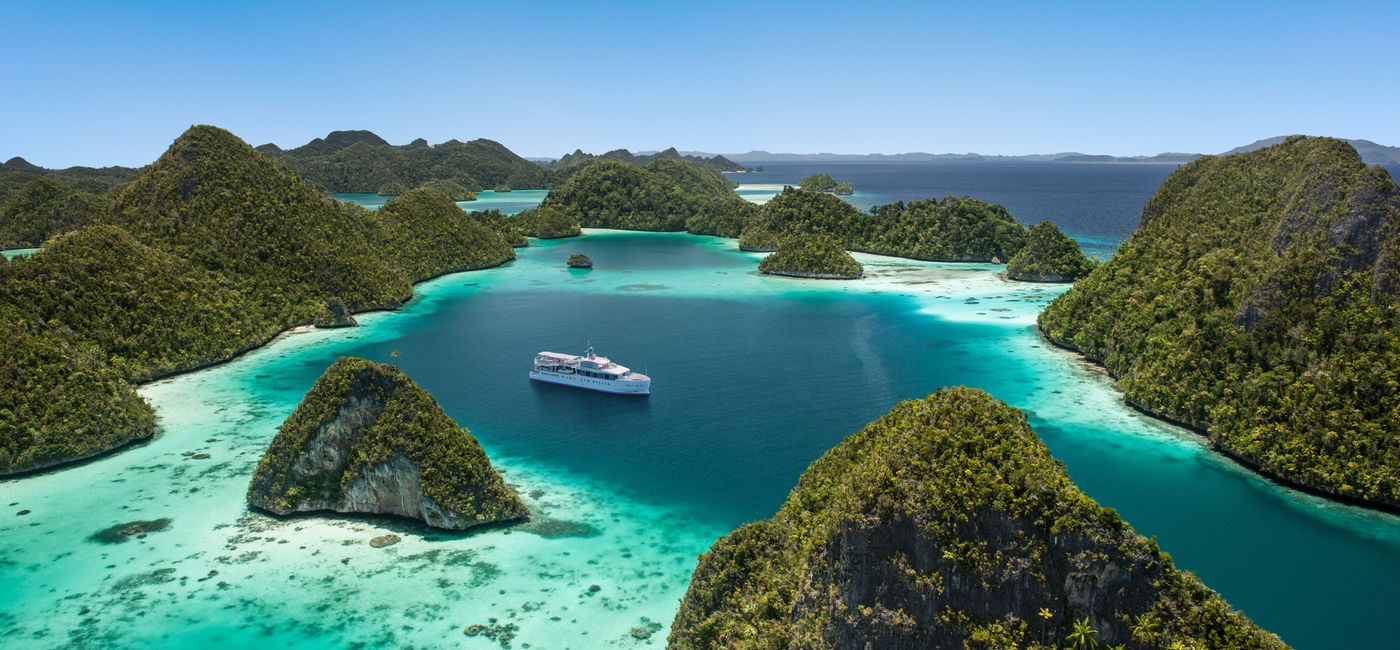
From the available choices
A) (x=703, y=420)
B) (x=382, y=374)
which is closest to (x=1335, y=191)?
(x=703, y=420)

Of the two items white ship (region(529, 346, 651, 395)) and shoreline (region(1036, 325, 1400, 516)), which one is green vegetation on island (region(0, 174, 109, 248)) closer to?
white ship (region(529, 346, 651, 395))

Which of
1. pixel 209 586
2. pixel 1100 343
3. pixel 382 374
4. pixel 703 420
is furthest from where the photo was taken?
pixel 1100 343

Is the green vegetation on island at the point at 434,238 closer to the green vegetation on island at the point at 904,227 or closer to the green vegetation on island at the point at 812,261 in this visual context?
the green vegetation on island at the point at 812,261

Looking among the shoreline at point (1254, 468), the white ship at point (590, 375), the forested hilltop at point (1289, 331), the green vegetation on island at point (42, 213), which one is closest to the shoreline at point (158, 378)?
the white ship at point (590, 375)

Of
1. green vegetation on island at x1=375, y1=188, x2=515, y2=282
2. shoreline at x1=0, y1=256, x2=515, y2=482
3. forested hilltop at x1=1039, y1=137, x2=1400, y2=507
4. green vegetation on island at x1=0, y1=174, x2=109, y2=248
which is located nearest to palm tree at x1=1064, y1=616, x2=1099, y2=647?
forested hilltop at x1=1039, y1=137, x2=1400, y2=507

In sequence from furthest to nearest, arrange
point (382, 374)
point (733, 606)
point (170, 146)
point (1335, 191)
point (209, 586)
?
point (170, 146), point (1335, 191), point (382, 374), point (209, 586), point (733, 606)

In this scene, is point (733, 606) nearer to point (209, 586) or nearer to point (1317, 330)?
point (209, 586)
